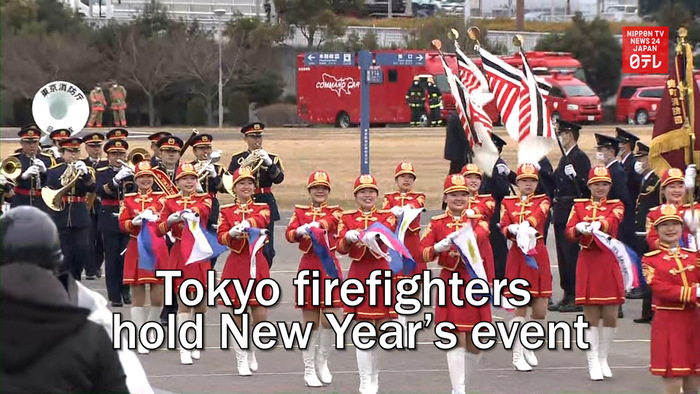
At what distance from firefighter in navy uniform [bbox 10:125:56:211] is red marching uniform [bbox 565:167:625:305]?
21.9 feet

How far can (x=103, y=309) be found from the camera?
435cm

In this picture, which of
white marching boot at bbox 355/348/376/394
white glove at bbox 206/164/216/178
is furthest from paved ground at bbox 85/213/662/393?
white glove at bbox 206/164/216/178

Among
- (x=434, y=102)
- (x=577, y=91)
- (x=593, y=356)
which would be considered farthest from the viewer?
(x=434, y=102)

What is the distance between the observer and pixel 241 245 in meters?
10.4

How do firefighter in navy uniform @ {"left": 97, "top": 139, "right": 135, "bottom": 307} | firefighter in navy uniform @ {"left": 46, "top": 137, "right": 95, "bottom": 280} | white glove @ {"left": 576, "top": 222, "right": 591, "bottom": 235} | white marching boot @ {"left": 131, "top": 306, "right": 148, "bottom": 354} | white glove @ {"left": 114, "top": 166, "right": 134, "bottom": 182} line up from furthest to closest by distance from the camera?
firefighter in navy uniform @ {"left": 46, "top": 137, "right": 95, "bottom": 280}
firefighter in navy uniform @ {"left": 97, "top": 139, "right": 135, "bottom": 307}
white glove @ {"left": 114, "top": 166, "right": 134, "bottom": 182}
white marching boot @ {"left": 131, "top": 306, "right": 148, "bottom": 354}
white glove @ {"left": 576, "top": 222, "right": 591, "bottom": 235}

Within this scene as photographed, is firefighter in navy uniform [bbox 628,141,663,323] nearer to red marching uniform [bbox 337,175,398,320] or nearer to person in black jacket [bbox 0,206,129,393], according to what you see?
red marching uniform [bbox 337,175,398,320]

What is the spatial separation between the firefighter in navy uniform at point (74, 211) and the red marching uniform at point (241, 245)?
4.18 m

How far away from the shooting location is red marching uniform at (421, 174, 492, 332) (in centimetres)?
930

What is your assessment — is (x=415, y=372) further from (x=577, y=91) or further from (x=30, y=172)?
(x=577, y=91)

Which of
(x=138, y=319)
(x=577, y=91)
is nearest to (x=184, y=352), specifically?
(x=138, y=319)

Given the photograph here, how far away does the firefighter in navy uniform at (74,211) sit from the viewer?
14.2m

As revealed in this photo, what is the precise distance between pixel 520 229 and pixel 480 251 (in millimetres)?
864

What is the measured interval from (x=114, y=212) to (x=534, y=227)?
497cm

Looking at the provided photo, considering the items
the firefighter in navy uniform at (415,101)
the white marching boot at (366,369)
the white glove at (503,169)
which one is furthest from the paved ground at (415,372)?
the firefighter in navy uniform at (415,101)
